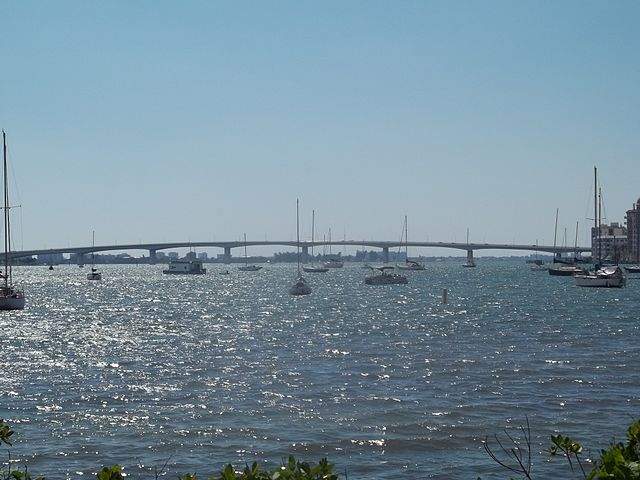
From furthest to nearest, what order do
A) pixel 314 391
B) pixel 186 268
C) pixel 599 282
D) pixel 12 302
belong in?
1. pixel 186 268
2. pixel 599 282
3. pixel 12 302
4. pixel 314 391

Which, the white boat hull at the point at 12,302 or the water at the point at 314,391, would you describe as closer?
the water at the point at 314,391

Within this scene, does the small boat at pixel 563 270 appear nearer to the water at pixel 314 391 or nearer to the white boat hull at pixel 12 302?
the water at pixel 314 391

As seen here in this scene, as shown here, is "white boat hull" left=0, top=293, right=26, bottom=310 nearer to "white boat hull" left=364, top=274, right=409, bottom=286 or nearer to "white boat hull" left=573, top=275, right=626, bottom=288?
"white boat hull" left=364, top=274, right=409, bottom=286

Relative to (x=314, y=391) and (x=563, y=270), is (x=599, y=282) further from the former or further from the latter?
(x=314, y=391)

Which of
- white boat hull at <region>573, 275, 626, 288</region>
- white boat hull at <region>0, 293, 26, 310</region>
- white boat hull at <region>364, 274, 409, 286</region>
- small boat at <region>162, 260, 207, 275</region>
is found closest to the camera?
white boat hull at <region>0, 293, 26, 310</region>

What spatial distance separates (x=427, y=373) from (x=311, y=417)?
827 cm

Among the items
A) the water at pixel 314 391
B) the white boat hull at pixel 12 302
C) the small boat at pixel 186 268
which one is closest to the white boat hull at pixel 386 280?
the white boat hull at pixel 12 302

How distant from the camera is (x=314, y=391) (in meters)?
24.5

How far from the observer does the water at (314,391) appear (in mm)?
17672

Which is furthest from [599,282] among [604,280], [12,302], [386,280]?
[12,302]

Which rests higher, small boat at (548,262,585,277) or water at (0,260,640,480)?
small boat at (548,262,585,277)

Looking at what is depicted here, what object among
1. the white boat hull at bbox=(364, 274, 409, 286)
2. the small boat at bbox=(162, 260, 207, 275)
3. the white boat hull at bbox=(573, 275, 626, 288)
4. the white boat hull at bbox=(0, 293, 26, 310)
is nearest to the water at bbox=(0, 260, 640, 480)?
the white boat hull at bbox=(0, 293, 26, 310)

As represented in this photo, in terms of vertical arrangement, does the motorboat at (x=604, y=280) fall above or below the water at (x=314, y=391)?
above

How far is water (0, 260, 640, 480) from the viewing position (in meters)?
17.7
